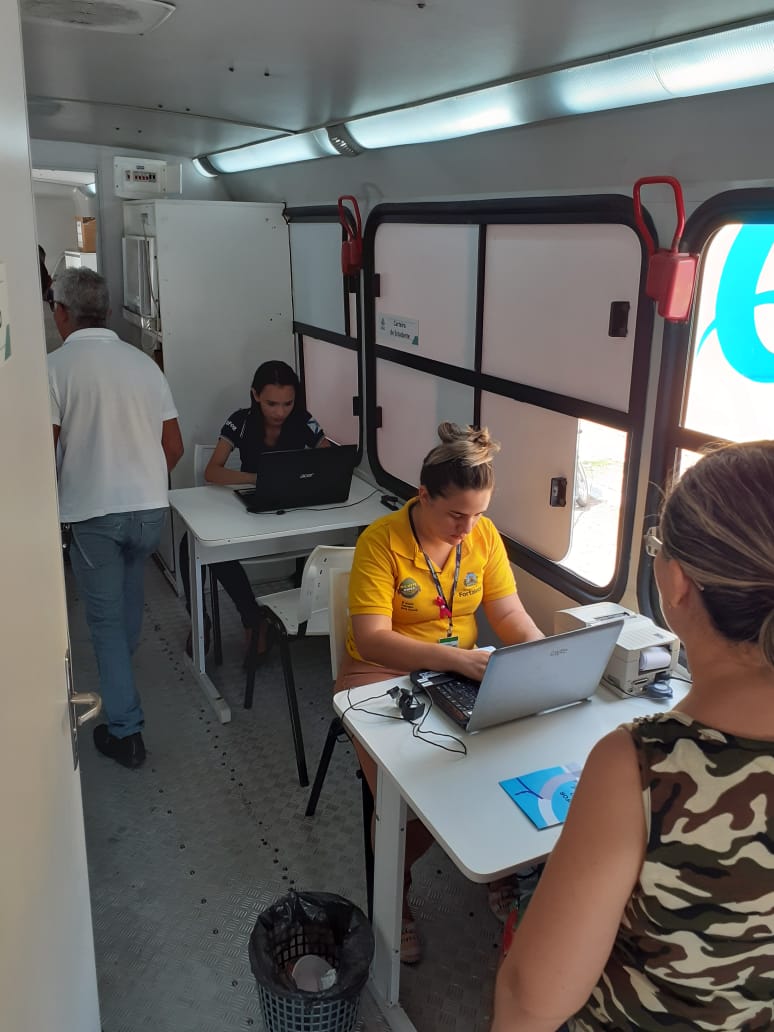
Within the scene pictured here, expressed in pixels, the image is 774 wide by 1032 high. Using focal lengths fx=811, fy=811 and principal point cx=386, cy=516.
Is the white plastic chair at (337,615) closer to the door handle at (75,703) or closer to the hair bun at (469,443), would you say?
the hair bun at (469,443)

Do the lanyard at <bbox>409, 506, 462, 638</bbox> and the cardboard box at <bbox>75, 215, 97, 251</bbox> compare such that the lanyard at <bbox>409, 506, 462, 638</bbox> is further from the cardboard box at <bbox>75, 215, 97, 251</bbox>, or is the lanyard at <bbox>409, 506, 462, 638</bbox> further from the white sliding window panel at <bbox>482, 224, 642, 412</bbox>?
the cardboard box at <bbox>75, 215, 97, 251</bbox>

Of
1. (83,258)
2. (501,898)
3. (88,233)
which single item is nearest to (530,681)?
(501,898)

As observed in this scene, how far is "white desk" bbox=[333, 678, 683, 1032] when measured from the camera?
173 cm

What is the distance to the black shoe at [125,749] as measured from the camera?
10.6 ft

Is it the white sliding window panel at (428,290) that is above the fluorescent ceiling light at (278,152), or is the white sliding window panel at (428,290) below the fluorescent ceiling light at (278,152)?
below

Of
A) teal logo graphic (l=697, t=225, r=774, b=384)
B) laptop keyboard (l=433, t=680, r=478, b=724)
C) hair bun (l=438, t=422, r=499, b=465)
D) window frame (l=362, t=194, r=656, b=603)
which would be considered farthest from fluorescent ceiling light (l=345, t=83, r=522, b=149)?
laptop keyboard (l=433, t=680, r=478, b=724)

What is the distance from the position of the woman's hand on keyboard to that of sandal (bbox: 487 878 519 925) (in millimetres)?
661

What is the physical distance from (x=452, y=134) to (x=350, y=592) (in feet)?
5.27

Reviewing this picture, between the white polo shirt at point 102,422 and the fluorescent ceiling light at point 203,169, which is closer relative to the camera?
the white polo shirt at point 102,422

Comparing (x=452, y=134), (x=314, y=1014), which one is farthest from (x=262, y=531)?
(x=314, y=1014)

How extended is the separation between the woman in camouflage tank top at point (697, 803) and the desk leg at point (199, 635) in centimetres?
264

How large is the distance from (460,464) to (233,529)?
145 centimetres

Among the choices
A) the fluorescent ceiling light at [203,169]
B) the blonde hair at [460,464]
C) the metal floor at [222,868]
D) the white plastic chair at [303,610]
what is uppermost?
the fluorescent ceiling light at [203,169]

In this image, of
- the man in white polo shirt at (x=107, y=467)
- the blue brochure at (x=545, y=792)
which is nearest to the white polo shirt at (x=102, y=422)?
the man in white polo shirt at (x=107, y=467)
